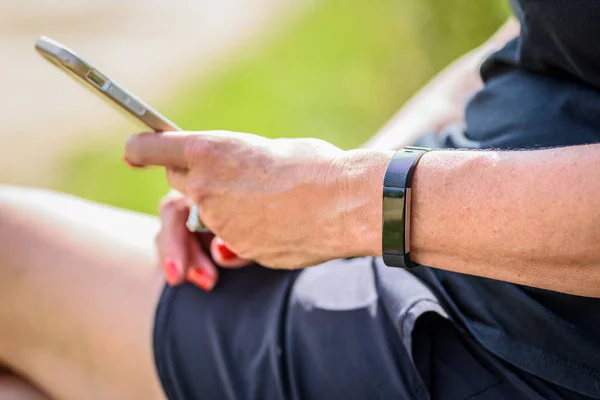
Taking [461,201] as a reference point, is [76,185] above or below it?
below

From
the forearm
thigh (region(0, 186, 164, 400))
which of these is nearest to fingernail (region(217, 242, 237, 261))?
thigh (region(0, 186, 164, 400))

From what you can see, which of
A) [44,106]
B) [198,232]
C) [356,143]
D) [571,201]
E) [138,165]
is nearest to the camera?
[571,201]

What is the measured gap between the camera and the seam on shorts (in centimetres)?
111

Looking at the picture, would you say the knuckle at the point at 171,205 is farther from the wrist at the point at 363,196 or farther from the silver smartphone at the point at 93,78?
the wrist at the point at 363,196

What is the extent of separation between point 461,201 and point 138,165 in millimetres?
497

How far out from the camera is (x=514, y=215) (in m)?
0.84

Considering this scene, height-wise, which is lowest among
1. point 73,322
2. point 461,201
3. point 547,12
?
point 73,322

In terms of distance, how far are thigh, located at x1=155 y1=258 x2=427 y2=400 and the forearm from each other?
18 cm

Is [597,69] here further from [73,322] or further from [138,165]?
[73,322]

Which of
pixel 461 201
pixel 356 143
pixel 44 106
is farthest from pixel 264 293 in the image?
pixel 44 106

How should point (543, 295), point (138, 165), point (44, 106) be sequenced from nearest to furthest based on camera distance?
1. point (543, 295)
2. point (138, 165)
3. point (44, 106)

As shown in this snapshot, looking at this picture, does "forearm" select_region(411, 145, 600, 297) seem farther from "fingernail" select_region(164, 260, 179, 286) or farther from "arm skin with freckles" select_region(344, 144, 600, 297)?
"fingernail" select_region(164, 260, 179, 286)

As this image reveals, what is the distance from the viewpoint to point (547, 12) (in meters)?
1.02

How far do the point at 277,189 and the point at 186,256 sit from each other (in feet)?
0.80
